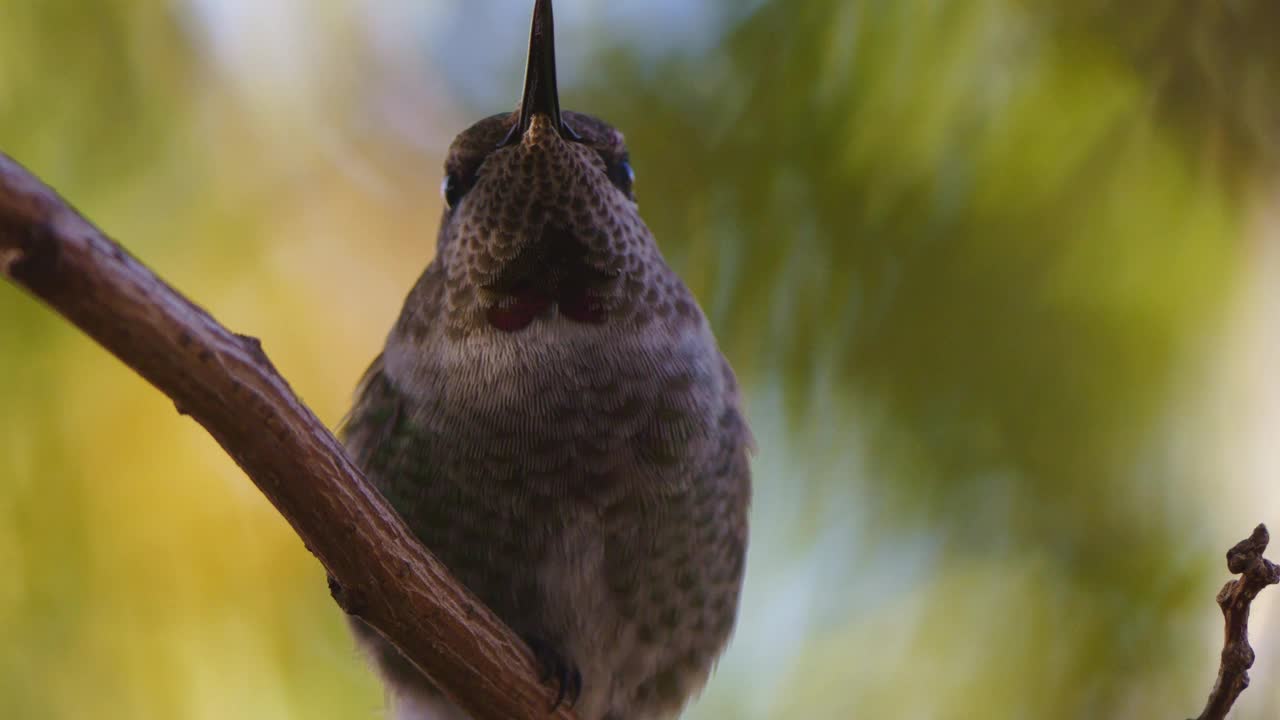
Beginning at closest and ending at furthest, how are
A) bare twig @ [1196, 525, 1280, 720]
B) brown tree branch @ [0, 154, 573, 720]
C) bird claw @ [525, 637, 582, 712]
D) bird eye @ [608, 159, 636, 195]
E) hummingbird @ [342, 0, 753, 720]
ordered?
brown tree branch @ [0, 154, 573, 720]
bare twig @ [1196, 525, 1280, 720]
bird claw @ [525, 637, 582, 712]
hummingbird @ [342, 0, 753, 720]
bird eye @ [608, 159, 636, 195]

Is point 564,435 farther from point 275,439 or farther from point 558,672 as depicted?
point 275,439

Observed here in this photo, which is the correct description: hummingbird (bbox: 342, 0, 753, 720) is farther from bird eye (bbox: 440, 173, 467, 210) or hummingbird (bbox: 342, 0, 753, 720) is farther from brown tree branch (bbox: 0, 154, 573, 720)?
brown tree branch (bbox: 0, 154, 573, 720)

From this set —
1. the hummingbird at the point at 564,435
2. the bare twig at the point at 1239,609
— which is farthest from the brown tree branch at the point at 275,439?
the bare twig at the point at 1239,609

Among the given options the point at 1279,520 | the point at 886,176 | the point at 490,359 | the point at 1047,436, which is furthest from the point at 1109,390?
the point at 490,359

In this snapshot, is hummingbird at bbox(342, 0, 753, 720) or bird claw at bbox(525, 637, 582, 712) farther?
hummingbird at bbox(342, 0, 753, 720)

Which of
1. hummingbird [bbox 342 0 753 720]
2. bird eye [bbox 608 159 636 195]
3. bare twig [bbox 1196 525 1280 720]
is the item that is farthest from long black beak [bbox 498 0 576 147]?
bare twig [bbox 1196 525 1280 720]

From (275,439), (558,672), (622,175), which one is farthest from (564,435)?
(275,439)

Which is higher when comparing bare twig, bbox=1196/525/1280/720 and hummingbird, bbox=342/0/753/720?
hummingbird, bbox=342/0/753/720
